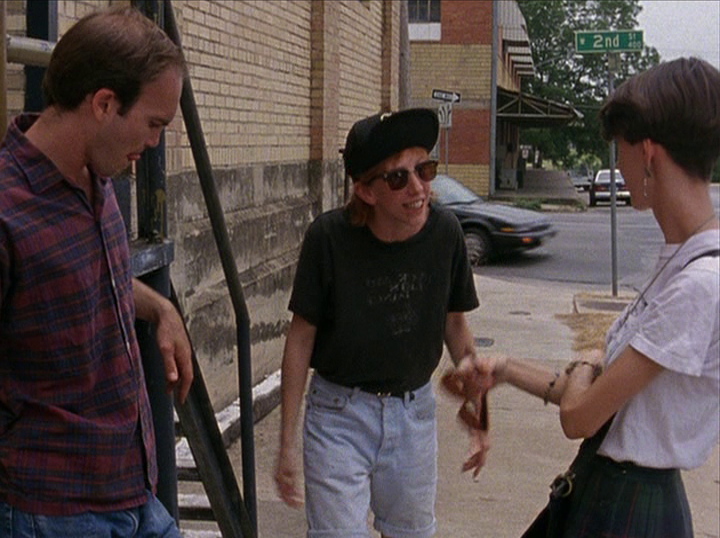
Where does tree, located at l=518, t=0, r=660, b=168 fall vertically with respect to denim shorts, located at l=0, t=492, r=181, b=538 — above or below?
above

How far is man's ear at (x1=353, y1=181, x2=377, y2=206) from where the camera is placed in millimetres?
3309

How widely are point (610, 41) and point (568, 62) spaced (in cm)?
5545

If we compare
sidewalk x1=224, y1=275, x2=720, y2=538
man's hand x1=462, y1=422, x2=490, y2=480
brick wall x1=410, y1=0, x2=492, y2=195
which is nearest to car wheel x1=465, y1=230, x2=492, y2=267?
sidewalk x1=224, y1=275, x2=720, y2=538

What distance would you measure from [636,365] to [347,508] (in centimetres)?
129

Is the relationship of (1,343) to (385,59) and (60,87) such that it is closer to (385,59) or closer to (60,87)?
(60,87)

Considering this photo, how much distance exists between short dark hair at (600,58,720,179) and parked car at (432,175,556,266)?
1454cm

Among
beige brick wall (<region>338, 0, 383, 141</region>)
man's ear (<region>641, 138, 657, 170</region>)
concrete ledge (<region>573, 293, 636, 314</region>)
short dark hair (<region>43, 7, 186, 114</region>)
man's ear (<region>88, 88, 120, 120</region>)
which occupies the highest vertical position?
beige brick wall (<region>338, 0, 383, 141</region>)

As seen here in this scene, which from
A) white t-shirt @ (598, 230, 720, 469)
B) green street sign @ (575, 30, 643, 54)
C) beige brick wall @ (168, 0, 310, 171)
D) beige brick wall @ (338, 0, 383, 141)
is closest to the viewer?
white t-shirt @ (598, 230, 720, 469)

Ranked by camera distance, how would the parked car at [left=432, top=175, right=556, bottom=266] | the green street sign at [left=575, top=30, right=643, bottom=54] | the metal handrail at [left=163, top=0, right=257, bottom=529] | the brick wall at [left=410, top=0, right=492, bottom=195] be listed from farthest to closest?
1. the brick wall at [left=410, top=0, right=492, bottom=195]
2. the parked car at [left=432, top=175, right=556, bottom=266]
3. the green street sign at [left=575, top=30, right=643, bottom=54]
4. the metal handrail at [left=163, top=0, right=257, bottom=529]

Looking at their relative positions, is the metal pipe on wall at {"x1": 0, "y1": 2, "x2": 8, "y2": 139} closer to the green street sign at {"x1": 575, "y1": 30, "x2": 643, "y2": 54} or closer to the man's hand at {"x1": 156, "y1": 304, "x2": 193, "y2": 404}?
the man's hand at {"x1": 156, "y1": 304, "x2": 193, "y2": 404}

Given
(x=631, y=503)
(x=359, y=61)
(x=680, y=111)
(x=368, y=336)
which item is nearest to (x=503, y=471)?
(x=368, y=336)

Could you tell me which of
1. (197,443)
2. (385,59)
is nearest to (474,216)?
(385,59)

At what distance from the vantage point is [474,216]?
17.0 metres

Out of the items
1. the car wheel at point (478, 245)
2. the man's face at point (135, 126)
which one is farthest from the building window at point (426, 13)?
the man's face at point (135, 126)
